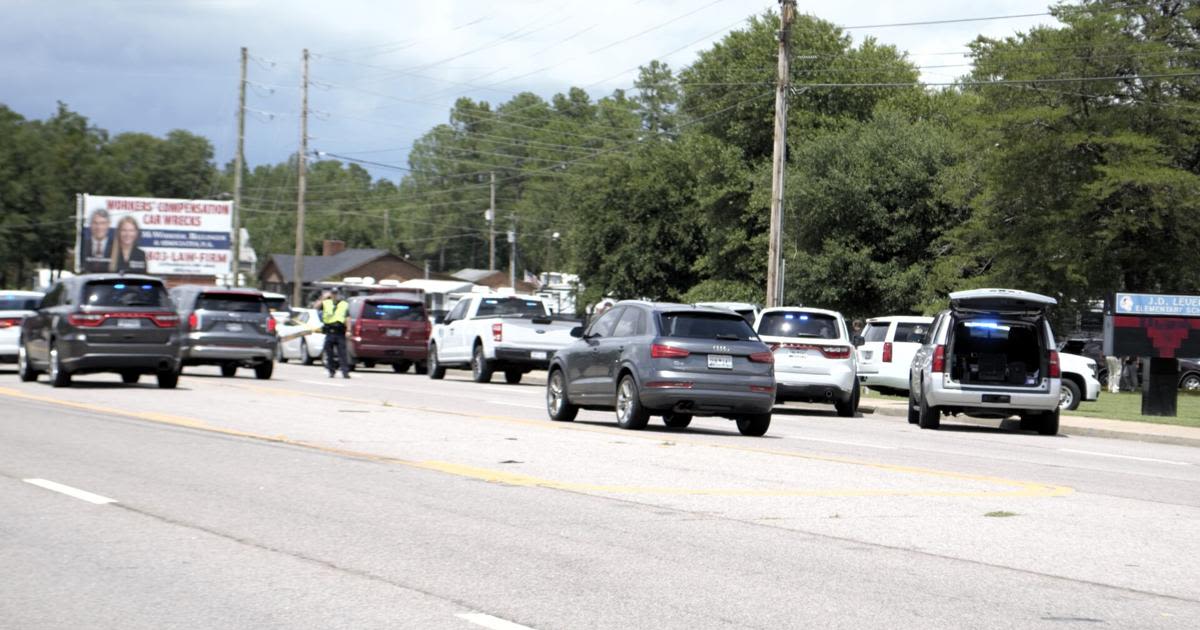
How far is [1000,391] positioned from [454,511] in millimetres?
14201

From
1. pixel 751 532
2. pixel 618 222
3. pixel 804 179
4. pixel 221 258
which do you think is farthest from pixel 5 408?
pixel 221 258

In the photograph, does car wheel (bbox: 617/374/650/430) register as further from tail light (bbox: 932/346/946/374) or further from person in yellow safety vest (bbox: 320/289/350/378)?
person in yellow safety vest (bbox: 320/289/350/378)

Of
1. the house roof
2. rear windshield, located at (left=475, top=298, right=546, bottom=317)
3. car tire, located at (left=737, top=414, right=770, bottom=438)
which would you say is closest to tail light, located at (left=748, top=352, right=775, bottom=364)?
car tire, located at (left=737, top=414, right=770, bottom=438)

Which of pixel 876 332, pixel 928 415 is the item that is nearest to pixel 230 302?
pixel 876 332

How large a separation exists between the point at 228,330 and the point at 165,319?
6.10m

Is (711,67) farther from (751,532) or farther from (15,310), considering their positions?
(751,532)

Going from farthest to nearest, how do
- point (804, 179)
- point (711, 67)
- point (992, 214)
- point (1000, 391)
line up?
point (711, 67)
point (804, 179)
point (992, 214)
point (1000, 391)

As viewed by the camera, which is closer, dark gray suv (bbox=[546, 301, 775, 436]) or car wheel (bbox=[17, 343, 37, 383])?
dark gray suv (bbox=[546, 301, 775, 436])

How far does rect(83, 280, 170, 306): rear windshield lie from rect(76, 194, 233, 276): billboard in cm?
5976

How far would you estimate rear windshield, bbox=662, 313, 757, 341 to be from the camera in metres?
19.5

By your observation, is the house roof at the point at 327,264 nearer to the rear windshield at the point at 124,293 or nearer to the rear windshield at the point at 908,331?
the rear windshield at the point at 908,331

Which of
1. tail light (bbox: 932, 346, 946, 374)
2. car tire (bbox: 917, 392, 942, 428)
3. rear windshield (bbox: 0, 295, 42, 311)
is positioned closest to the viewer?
tail light (bbox: 932, 346, 946, 374)

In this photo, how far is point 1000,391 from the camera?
23234 millimetres

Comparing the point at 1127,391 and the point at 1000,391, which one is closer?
the point at 1000,391
